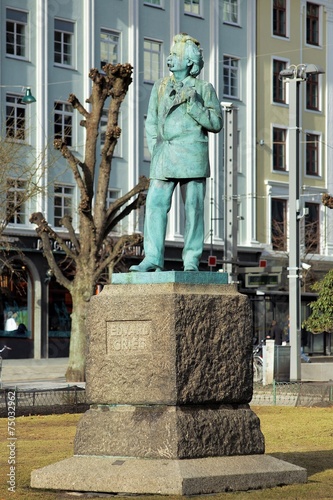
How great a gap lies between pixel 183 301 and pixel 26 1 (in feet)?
124

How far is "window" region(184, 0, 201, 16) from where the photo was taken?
54928mm

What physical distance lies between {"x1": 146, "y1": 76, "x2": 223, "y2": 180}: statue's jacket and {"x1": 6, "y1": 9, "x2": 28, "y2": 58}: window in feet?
116

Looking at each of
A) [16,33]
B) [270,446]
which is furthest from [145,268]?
[16,33]

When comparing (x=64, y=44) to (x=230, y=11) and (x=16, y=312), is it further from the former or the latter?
(x=230, y=11)

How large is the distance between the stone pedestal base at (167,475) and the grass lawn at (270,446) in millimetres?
126

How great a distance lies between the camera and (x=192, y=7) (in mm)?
55219

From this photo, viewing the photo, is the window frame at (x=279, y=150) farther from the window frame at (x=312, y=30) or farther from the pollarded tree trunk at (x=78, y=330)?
the pollarded tree trunk at (x=78, y=330)

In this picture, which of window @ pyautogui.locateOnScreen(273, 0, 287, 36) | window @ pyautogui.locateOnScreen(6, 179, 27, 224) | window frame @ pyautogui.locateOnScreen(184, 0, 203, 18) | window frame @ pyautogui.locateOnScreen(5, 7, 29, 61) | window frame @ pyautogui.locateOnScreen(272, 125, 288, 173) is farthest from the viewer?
window @ pyautogui.locateOnScreen(273, 0, 287, 36)

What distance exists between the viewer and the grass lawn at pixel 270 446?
11.6 metres

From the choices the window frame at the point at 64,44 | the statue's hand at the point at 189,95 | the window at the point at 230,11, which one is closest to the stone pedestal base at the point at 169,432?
the statue's hand at the point at 189,95

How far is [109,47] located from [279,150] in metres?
10.7

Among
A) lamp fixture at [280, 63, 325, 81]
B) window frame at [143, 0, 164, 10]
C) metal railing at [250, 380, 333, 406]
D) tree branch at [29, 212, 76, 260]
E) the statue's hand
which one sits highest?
window frame at [143, 0, 164, 10]

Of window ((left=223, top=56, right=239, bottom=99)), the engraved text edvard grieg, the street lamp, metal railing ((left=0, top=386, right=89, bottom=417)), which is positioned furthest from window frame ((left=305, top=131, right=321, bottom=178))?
the engraved text edvard grieg

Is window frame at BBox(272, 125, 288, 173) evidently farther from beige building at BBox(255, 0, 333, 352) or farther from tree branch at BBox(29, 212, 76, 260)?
tree branch at BBox(29, 212, 76, 260)
